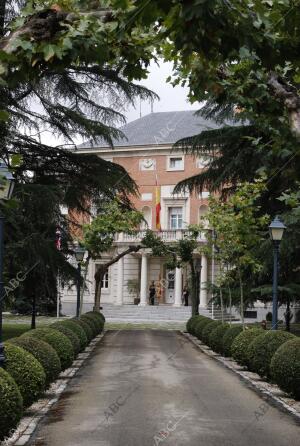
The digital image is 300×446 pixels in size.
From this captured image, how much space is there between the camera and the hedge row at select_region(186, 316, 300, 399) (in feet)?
34.1

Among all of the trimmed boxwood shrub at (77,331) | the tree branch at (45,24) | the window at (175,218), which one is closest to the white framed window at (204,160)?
the window at (175,218)

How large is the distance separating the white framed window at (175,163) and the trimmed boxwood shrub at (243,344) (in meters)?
34.7

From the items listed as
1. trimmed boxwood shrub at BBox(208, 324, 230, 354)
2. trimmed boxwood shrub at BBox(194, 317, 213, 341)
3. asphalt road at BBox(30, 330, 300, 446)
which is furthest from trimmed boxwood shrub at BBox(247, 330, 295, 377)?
trimmed boxwood shrub at BBox(194, 317, 213, 341)

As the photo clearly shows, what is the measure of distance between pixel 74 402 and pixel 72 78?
10.2m

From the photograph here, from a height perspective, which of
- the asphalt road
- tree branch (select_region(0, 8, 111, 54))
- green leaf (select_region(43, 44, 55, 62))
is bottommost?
the asphalt road

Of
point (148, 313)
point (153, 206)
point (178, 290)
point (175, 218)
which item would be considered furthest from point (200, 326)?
point (153, 206)

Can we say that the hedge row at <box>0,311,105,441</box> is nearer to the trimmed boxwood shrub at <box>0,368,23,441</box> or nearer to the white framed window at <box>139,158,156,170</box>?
the trimmed boxwood shrub at <box>0,368,23,441</box>

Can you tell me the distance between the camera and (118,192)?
18797mm

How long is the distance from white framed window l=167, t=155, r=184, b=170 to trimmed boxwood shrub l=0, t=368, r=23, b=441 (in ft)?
140

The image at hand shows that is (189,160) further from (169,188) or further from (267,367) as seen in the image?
(267,367)

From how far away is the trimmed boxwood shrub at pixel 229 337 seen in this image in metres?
17.0

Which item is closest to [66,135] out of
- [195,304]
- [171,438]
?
[171,438]

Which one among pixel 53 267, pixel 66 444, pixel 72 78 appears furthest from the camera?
pixel 72 78

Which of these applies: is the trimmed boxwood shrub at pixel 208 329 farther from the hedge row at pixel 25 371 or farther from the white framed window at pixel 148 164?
the white framed window at pixel 148 164
